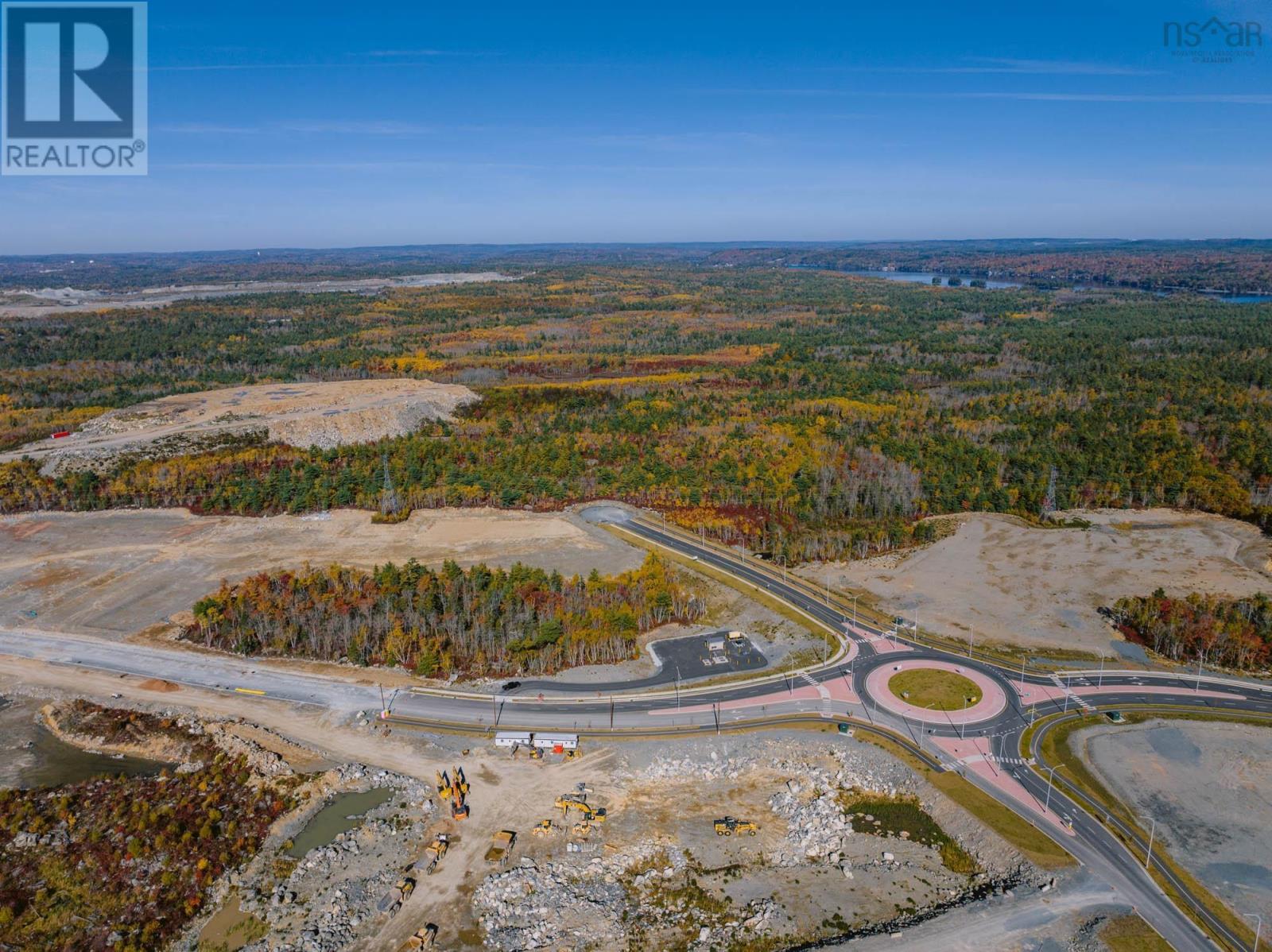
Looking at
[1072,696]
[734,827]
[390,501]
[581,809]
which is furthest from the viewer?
[390,501]

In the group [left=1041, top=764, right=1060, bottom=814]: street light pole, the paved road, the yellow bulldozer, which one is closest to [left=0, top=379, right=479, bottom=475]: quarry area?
the paved road

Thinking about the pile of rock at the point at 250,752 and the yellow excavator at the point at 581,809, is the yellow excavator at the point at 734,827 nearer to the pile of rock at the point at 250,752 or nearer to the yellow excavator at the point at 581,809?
the yellow excavator at the point at 581,809

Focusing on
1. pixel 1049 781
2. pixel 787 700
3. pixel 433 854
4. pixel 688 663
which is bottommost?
pixel 433 854

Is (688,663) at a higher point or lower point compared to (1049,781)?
higher

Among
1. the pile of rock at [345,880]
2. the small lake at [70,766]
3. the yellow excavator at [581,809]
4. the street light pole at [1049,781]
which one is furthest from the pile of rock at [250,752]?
the street light pole at [1049,781]

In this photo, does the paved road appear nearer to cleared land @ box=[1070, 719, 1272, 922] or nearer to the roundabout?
the roundabout

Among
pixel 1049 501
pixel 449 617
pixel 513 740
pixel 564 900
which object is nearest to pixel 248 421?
pixel 449 617

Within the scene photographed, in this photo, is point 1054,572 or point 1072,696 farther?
point 1054,572

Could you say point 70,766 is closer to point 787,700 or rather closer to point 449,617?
point 449,617
